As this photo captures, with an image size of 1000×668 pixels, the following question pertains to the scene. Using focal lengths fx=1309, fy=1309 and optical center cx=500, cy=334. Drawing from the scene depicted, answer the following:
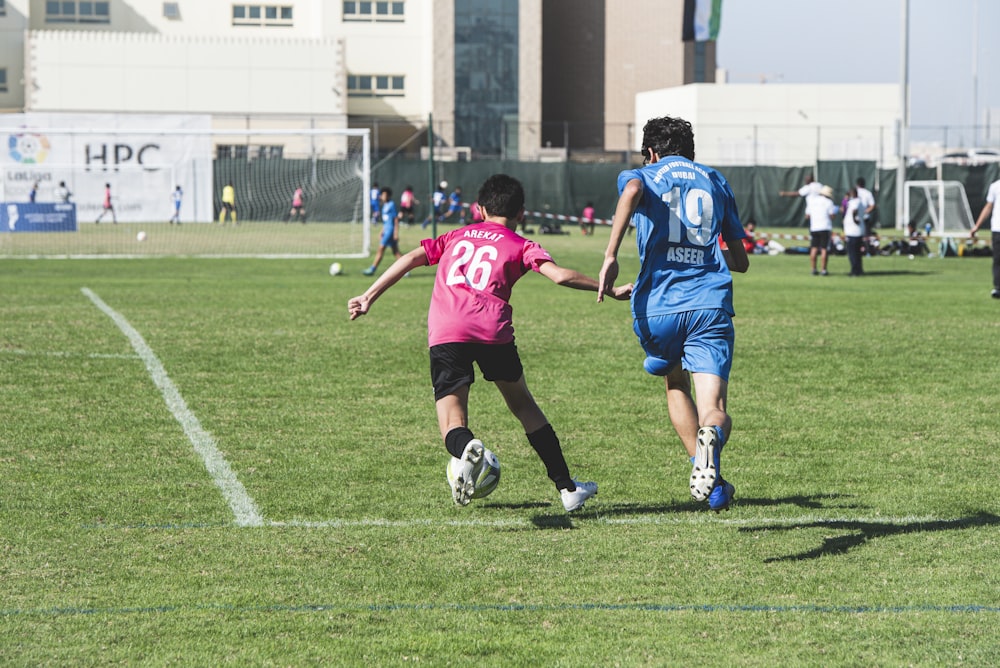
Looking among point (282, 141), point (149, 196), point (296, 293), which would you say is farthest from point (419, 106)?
point (296, 293)

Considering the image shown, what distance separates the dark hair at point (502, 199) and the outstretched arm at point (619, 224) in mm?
657

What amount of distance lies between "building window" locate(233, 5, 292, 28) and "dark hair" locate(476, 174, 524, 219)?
65117 mm

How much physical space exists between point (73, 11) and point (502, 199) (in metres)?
66.2

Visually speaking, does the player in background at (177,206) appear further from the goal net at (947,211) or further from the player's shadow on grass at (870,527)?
the player's shadow on grass at (870,527)

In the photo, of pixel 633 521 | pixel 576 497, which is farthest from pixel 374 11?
pixel 633 521

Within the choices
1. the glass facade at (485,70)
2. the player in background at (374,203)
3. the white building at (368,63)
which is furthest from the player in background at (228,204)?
the glass facade at (485,70)

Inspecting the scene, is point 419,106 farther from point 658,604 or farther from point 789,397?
point 658,604

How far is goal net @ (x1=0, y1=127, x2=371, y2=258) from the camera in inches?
1344

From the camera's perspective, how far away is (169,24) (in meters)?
67.8

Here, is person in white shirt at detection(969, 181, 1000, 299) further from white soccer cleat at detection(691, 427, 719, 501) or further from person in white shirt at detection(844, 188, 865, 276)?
white soccer cleat at detection(691, 427, 719, 501)

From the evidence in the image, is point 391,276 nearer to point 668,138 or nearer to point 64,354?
point 668,138

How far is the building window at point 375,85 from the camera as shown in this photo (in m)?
67.2

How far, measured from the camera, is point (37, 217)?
1431 inches

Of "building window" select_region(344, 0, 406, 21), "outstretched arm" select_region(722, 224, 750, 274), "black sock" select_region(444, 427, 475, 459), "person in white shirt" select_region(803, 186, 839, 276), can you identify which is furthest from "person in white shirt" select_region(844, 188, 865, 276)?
"building window" select_region(344, 0, 406, 21)
